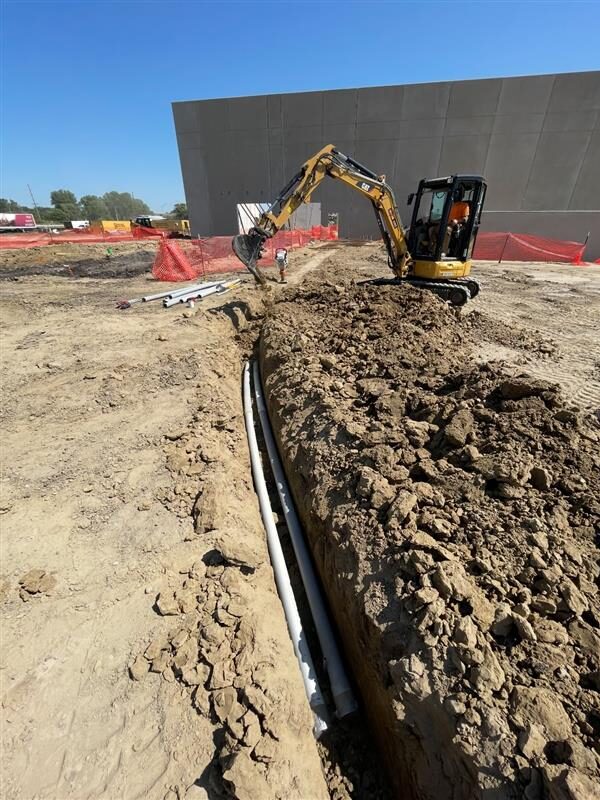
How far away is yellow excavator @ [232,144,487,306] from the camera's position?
855 centimetres

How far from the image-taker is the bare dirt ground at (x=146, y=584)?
90.0 inches

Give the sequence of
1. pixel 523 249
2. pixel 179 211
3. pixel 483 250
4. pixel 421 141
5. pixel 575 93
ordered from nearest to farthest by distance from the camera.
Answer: pixel 523 249, pixel 483 250, pixel 575 93, pixel 421 141, pixel 179 211

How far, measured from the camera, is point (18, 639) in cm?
298

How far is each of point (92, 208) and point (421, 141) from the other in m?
99.2

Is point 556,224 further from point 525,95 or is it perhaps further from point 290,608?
point 290,608

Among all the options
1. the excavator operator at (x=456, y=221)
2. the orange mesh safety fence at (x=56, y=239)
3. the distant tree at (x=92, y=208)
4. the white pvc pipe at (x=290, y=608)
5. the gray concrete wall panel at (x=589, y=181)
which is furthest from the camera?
the distant tree at (x=92, y=208)

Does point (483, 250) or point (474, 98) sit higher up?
point (474, 98)

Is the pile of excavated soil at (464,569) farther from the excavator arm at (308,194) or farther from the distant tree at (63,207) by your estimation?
the distant tree at (63,207)

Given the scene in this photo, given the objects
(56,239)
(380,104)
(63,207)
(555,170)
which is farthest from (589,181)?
(63,207)

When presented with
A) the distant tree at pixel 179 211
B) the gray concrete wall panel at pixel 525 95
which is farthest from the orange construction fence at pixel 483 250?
the distant tree at pixel 179 211

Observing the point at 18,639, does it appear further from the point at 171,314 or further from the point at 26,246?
the point at 26,246

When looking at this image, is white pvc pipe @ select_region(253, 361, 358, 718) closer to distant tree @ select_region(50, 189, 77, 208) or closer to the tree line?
the tree line

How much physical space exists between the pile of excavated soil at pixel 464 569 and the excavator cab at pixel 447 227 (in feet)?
18.1

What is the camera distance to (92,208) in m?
98.3
